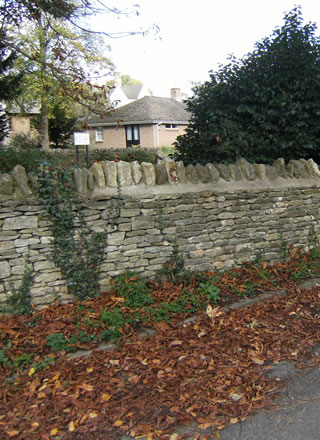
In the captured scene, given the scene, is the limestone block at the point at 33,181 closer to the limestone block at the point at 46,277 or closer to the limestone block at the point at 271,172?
the limestone block at the point at 46,277

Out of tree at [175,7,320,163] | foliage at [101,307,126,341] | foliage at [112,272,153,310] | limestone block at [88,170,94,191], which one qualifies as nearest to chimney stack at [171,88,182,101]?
tree at [175,7,320,163]

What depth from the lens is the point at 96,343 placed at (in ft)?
13.0

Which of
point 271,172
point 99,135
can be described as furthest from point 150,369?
point 99,135

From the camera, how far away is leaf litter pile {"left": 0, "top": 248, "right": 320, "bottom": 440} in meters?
2.96

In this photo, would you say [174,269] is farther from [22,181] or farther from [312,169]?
[312,169]

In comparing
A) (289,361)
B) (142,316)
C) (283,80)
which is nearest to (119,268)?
(142,316)

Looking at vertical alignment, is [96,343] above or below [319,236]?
below

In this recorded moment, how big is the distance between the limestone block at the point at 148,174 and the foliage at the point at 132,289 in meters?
1.17

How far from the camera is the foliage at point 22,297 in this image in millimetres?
4289

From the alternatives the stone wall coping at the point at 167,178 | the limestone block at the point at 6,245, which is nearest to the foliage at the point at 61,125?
the stone wall coping at the point at 167,178

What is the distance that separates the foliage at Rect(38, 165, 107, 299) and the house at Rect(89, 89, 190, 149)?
30.8 metres

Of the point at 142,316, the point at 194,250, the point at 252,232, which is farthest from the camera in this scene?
the point at 252,232

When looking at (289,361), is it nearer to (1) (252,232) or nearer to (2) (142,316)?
(2) (142,316)

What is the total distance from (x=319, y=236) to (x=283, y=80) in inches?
102
